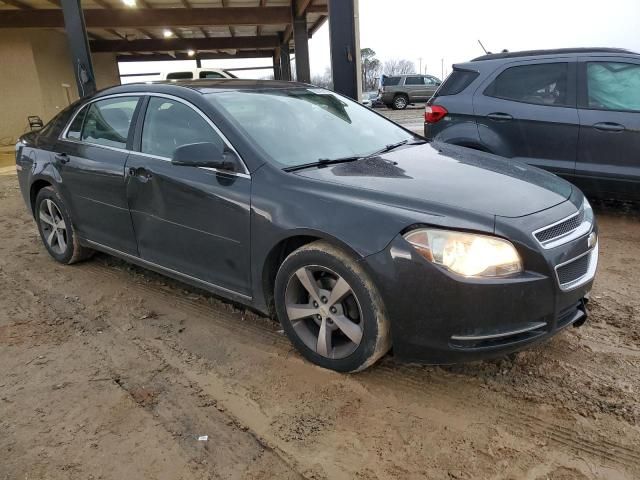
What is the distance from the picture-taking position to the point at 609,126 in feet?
16.1

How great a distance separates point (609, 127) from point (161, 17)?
44.6 ft

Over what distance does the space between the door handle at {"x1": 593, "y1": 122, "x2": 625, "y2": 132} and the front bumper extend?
10.0 ft

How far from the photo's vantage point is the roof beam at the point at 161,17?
1454cm

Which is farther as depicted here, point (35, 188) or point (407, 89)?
point (407, 89)

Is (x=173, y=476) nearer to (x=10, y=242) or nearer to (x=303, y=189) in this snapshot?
(x=303, y=189)

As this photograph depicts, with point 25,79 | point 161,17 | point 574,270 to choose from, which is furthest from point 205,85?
point 25,79

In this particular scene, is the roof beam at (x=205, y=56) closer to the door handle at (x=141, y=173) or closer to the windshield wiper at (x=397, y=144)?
the door handle at (x=141, y=173)

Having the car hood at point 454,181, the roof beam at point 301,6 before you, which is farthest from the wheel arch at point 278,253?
the roof beam at point 301,6

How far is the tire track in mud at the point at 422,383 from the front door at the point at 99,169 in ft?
1.85

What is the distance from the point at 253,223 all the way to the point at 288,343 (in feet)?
2.60

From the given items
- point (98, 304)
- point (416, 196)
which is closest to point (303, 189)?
point (416, 196)

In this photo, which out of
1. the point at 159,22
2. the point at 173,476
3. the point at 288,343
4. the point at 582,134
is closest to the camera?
the point at 173,476

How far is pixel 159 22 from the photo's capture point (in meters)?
15.0

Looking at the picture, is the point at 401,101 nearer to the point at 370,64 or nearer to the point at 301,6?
the point at 301,6
